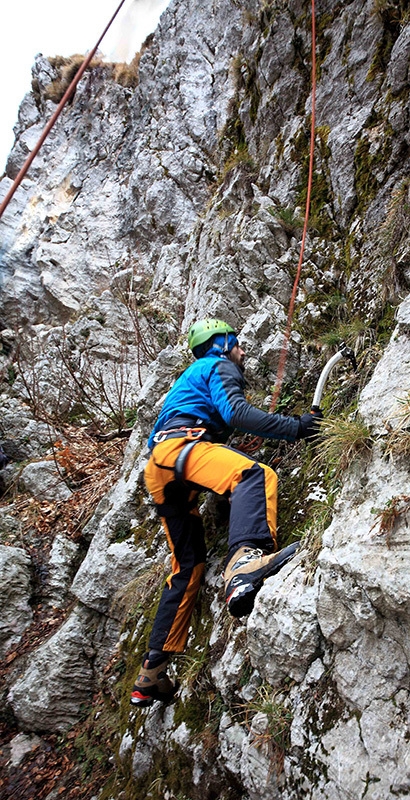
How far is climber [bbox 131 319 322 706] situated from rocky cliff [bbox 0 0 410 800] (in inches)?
8.3

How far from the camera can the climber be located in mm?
2992

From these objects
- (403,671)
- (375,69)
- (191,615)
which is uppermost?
(375,69)

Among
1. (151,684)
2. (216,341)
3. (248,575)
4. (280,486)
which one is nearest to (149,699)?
(151,684)

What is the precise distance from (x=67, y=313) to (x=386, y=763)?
47.8ft

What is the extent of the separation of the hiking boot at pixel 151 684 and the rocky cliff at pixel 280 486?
0.49 feet

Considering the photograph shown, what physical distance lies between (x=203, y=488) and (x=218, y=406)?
2.22 ft

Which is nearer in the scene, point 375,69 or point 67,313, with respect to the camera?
point 375,69

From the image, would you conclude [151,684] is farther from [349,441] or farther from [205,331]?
[205,331]

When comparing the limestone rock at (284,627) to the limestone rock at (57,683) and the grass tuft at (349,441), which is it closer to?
the grass tuft at (349,441)

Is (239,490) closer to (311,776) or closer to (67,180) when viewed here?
(311,776)

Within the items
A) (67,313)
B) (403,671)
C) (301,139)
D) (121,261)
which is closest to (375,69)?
(301,139)

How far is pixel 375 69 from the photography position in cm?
584

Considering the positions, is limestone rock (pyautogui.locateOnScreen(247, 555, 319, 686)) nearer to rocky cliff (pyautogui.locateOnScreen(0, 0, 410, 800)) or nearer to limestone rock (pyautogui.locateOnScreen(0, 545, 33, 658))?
rocky cliff (pyautogui.locateOnScreen(0, 0, 410, 800))

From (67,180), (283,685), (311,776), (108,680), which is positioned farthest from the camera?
(67,180)
